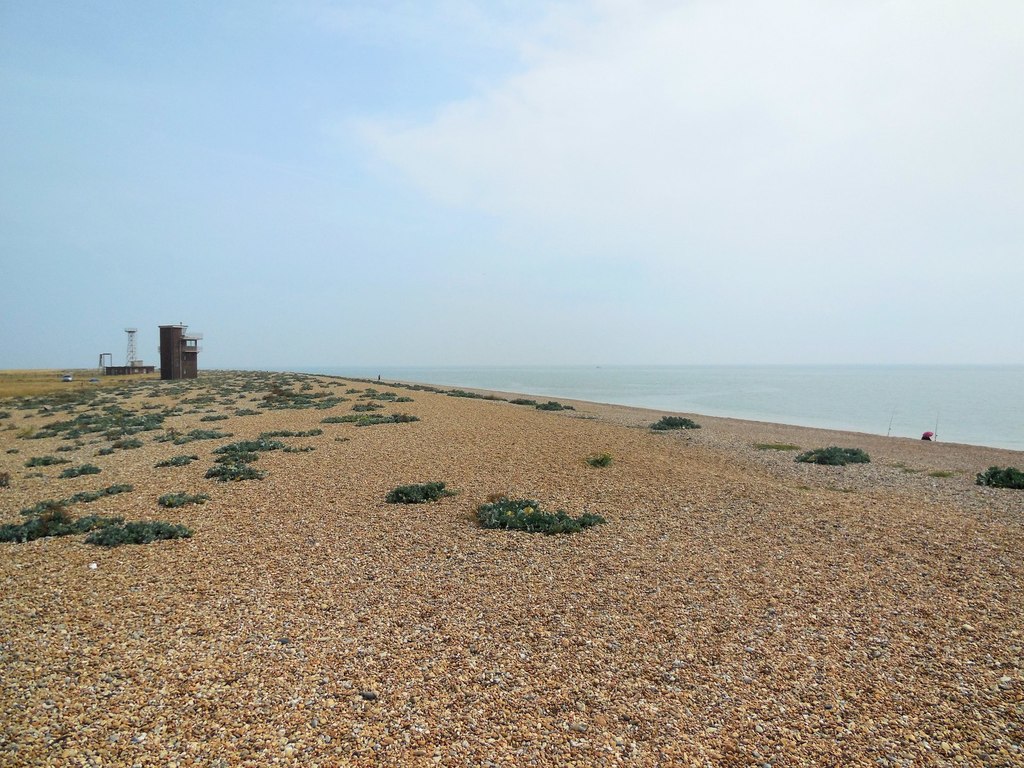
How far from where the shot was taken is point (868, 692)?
15.0ft

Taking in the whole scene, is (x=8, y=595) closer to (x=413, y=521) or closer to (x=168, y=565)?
(x=168, y=565)

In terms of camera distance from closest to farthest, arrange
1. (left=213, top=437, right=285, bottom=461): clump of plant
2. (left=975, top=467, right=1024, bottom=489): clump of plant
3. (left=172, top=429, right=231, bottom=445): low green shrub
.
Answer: (left=975, top=467, right=1024, bottom=489): clump of plant → (left=213, top=437, right=285, bottom=461): clump of plant → (left=172, top=429, right=231, bottom=445): low green shrub

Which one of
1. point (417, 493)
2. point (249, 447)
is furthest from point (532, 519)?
point (249, 447)

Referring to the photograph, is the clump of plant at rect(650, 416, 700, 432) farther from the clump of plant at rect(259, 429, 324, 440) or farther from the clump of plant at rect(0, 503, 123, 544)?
the clump of plant at rect(0, 503, 123, 544)

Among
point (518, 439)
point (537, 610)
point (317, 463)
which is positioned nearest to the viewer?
point (537, 610)

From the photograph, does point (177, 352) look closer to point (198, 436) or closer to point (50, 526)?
point (198, 436)

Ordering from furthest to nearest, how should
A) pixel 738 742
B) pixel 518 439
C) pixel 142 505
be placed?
pixel 518 439
pixel 142 505
pixel 738 742

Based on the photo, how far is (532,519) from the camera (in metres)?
9.25

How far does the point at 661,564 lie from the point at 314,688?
467cm

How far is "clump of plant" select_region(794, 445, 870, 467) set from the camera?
16.5 m

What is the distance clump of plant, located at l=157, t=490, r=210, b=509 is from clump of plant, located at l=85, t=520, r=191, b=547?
146 cm

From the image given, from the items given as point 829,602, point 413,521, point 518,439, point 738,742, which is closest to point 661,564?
point 829,602

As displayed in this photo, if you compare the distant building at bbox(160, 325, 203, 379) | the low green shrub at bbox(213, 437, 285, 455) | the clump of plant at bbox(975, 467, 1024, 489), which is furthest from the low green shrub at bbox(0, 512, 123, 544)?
the distant building at bbox(160, 325, 203, 379)

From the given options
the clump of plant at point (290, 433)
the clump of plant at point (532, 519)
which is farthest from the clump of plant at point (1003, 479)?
the clump of plant at point (290, 433)
